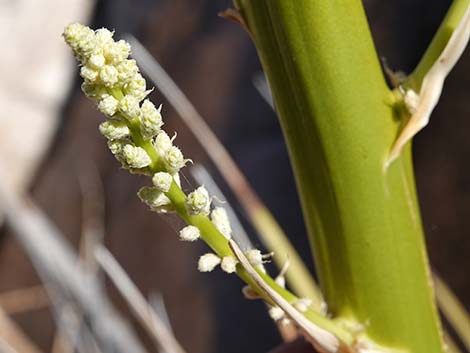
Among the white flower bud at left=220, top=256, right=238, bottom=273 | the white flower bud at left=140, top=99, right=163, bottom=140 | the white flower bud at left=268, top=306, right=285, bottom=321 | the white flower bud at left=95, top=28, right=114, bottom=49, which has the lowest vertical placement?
the white flower bud at left=268, top=306, right=285, bottom=321

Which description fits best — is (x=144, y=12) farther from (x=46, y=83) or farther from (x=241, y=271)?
(x=241, y=271)

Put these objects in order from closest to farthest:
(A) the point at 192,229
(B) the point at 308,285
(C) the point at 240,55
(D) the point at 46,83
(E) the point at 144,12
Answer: (A) the point at 192,229 < (B) the point at 308,285 < (C) the point at 240,55 < (E) the point at 144,12 < (D) the point at 46,83

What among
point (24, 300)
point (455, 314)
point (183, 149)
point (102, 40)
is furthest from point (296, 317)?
point (24, 300)

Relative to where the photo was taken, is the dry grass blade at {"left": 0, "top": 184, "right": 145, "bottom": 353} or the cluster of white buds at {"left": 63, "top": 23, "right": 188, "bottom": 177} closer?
the cluster of white buds at {"left": 63, "top": 23, "right": 188, "bottom": 177}

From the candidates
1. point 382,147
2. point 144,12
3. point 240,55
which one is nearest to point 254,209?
point 382,147

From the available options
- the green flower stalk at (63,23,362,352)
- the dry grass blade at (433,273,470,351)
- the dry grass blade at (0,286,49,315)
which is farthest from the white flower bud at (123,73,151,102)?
the dry grass blade at (0,286,49,315)

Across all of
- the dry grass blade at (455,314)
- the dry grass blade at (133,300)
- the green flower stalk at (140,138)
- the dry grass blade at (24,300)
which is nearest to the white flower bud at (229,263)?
the green flower stalk at (140,138)

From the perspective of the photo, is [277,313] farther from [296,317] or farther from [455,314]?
[455,314]

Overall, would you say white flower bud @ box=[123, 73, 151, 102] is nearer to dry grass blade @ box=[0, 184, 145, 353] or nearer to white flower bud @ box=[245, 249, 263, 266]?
white flower bud @ box=[245, 249, 263, 266]
